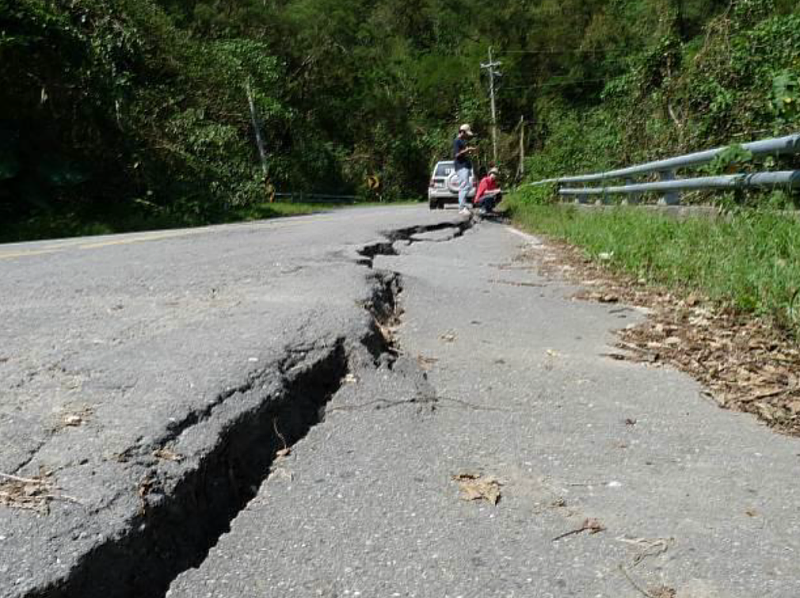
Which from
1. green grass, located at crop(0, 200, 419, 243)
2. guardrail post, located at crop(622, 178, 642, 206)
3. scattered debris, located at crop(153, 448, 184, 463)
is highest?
guardrail post, located at crop(622, 178, 642, 206)

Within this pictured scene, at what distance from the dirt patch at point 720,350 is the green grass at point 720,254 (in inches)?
3.7

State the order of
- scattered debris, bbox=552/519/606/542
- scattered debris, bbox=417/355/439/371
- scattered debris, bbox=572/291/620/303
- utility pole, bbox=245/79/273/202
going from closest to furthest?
1. scattered debris, bbox=552/519/606/542
2. scattered debris, bbox=417/355/439/371
3. scattered debris, bbox=572/291/620/303
4. utility pole, bbox=245/79/273/202

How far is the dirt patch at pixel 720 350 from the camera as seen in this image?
9.00 feet

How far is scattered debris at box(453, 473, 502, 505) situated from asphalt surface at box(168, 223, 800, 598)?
0.07ft

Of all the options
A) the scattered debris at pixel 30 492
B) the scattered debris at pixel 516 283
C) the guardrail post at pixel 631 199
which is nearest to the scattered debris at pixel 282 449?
the scattered debris at pixel 30 492

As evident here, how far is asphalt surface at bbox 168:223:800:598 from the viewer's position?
1.62 m

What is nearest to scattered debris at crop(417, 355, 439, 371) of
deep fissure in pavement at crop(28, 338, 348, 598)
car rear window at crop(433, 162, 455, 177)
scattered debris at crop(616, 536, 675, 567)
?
deep fissure in pavement at crop(28, 338, 348, 598)

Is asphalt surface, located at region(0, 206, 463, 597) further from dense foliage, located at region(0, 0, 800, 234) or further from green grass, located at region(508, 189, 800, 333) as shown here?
dense foliage, located at region(0, 0, 800, 234)

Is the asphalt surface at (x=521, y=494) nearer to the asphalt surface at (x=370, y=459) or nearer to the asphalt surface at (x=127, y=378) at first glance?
the asphalt surface at (x=370, y=459)

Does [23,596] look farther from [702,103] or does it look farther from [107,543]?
[702,103]

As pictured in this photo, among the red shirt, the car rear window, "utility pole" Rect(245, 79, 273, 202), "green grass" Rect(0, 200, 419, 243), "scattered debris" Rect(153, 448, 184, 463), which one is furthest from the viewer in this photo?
"utility pole" Rect(245, 79, 273, 202)

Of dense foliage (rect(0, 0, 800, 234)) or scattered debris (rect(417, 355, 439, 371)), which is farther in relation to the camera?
dense foliage (rect(0, 0, 800, 234))

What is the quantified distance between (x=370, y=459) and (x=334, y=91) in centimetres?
4022

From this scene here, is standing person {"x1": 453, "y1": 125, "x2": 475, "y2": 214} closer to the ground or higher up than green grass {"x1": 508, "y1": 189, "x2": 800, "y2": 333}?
higher up
